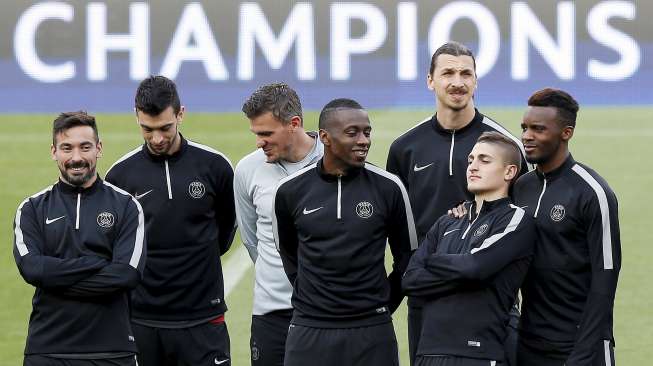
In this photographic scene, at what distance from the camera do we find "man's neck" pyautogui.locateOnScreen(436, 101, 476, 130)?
6285 mm

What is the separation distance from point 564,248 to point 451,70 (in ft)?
3.79

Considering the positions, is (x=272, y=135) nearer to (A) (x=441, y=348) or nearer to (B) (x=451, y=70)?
(B) (x=451, y=70)

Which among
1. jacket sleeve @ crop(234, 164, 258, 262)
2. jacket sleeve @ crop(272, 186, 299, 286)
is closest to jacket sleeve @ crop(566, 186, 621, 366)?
jacket sleeve @ crop(272, 186, 299, 286)

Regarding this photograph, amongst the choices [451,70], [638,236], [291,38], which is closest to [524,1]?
[291,38]

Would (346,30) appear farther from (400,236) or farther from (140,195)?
(400,236)

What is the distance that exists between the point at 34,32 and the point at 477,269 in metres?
16.5

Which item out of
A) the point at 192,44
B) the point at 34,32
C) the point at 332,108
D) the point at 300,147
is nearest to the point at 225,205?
the point at 300,147

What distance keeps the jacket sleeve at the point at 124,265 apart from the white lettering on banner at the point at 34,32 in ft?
50.7

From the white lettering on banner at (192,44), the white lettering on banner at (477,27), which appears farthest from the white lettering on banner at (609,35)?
the white lettering on banner at (192,44)

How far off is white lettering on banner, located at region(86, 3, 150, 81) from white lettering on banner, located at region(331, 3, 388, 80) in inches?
117

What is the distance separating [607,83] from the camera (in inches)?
821

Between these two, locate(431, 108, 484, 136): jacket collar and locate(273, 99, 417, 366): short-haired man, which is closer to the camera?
locate(273, 99, 417, 366): short-haired man

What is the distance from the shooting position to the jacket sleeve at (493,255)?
17.8 ft

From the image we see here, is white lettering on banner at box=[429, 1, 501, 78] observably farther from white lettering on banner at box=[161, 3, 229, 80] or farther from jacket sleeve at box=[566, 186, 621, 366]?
jacket sleeve at box=[566, 186, 621, 366]
